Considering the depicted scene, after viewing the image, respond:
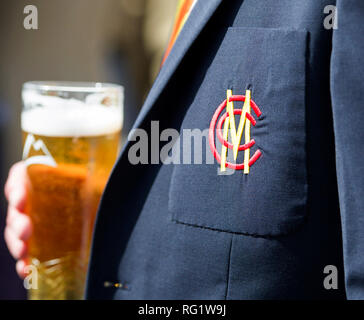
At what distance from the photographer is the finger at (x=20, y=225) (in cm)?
106

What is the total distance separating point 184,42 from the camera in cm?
79

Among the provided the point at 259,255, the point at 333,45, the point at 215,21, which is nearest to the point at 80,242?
the point at 259,255

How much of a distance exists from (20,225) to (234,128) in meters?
0.64

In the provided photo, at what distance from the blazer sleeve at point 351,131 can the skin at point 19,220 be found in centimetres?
77

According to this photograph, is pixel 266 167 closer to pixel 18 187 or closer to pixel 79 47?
pixel 18 187

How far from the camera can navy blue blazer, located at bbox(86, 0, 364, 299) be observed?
27.2 inches

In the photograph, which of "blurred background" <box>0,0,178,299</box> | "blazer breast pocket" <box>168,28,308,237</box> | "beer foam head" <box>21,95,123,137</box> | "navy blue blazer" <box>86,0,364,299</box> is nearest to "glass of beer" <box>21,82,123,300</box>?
"beer foam head" <box>21,95,123,137</box>

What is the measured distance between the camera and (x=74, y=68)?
4531 millimetres

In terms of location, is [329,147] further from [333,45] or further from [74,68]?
[74,68]

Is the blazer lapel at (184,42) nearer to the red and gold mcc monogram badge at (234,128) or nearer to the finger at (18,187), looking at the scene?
the red and gold mcc monogram badge at (234,128)

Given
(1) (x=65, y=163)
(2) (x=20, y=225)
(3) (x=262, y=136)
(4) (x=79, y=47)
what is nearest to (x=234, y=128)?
(3) (x=262, y=136)

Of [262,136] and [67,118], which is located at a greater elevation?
[67,118]

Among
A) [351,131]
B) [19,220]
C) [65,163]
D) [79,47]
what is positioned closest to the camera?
[351,131]

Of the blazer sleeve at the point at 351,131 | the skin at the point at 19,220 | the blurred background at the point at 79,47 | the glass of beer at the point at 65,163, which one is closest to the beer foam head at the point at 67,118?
the glass of beer at the point at 65,163
